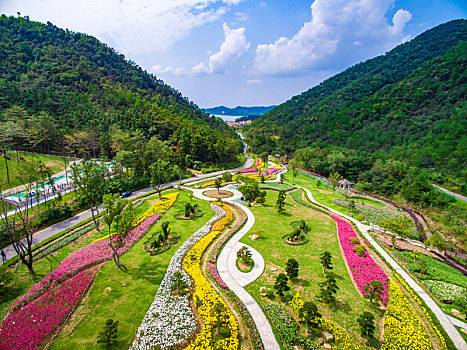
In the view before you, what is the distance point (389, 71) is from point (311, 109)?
48.5 meters

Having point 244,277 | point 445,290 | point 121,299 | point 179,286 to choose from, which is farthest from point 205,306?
point 445,290

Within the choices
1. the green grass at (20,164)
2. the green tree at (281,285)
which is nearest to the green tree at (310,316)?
the green tree at (281,285)

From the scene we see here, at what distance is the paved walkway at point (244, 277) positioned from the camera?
14.2 metres

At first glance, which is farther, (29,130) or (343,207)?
(29,130)

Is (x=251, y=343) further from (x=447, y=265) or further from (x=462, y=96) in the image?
(x=462, y=96)

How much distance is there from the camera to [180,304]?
16.1 metres

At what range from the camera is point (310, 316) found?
1402cm

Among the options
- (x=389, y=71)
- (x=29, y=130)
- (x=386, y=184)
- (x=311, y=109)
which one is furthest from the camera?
(x=311, y=109)

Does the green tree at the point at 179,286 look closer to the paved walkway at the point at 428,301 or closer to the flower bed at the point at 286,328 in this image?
the flower bed at the point at 286,328

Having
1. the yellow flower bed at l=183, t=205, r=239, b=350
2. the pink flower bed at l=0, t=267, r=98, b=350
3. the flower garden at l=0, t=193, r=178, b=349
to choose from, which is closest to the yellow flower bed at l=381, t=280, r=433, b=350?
the yellow flower bed at l=183, t=205, r=239, b=350

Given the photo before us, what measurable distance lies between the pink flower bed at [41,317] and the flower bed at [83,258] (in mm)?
638

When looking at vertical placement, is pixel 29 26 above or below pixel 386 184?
above

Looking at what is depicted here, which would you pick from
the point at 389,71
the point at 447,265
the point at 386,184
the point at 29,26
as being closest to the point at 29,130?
the point at 447,265

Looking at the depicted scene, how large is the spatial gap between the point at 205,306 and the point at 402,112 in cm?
11123
